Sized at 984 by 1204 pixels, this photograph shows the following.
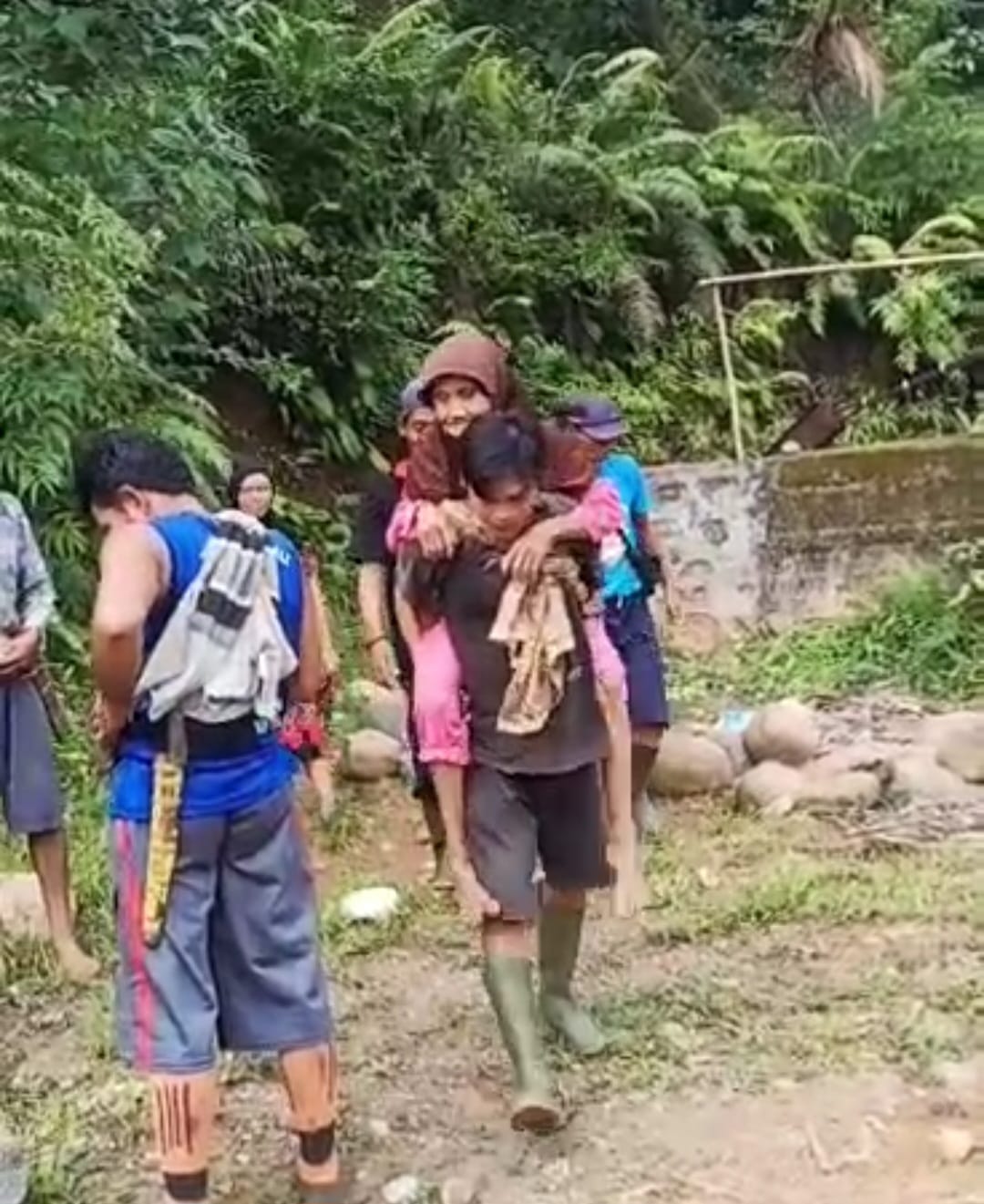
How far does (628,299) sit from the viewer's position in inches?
457

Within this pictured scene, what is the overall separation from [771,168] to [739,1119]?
9.54 metres

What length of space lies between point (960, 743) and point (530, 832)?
3.63 m

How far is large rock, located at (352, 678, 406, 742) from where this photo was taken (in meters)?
7.44

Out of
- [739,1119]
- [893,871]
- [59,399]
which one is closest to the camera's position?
[739,1119]

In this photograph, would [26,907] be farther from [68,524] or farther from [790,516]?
[790,516]

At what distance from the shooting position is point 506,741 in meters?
3.82

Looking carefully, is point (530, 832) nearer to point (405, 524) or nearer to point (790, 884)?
point (405, 524)

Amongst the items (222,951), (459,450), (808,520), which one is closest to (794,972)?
(459,450)

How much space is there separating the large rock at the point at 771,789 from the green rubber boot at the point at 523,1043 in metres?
2.94

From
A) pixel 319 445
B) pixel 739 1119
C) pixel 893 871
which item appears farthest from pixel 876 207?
pixel 739 1119

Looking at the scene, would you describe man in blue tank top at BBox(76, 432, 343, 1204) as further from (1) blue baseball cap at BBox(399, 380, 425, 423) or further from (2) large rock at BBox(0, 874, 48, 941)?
(2) large rock at BBox(0, 874, 48, 941)

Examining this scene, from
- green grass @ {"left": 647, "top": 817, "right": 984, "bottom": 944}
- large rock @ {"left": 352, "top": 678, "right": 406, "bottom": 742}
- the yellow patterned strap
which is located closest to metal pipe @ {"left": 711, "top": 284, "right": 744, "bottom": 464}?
large rock @ {"left": 352, "top": 678, "right": 406, "bottom": 742}

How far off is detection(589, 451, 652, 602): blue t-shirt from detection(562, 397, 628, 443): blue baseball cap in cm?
8

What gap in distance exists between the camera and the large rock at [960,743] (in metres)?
7.04
